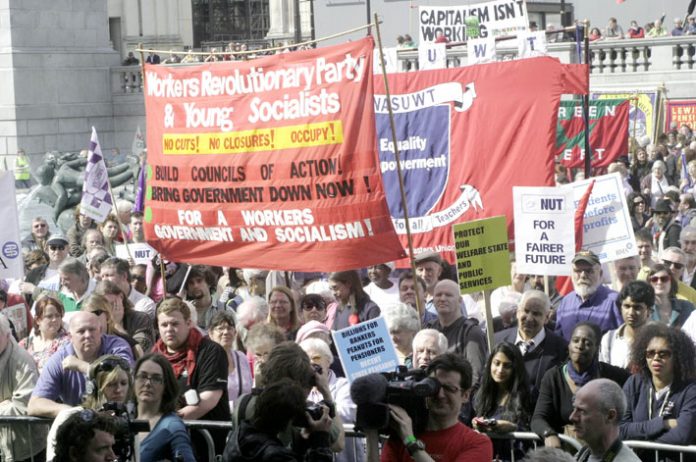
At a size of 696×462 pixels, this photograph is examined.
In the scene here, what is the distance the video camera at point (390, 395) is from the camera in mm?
5844

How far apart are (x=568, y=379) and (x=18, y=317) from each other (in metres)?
4.43

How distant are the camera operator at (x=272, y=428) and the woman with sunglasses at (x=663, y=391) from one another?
192 cm

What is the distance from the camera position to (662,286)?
973 centimetres

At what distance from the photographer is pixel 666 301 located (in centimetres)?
970

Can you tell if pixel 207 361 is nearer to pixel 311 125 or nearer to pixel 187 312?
pixel 187 312

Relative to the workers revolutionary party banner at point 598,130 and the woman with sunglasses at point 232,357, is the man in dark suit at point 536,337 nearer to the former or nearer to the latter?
the woman with sunglasses at point 232,357

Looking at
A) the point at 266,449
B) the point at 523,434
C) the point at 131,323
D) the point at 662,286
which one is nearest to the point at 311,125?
the point at 131,323

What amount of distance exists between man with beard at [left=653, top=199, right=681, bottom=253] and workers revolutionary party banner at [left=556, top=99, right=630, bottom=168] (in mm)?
4629

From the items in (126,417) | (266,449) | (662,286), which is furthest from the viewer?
(662,286)

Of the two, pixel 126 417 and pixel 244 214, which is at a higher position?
pixel 244 214

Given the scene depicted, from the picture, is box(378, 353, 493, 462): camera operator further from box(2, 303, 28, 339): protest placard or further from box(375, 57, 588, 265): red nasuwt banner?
box(375, 57, 588, 265): red nasuwt banner

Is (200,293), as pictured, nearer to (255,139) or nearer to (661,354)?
(255,139)

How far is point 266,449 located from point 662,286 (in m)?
4.40

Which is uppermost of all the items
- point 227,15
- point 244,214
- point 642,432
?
point 227,15
